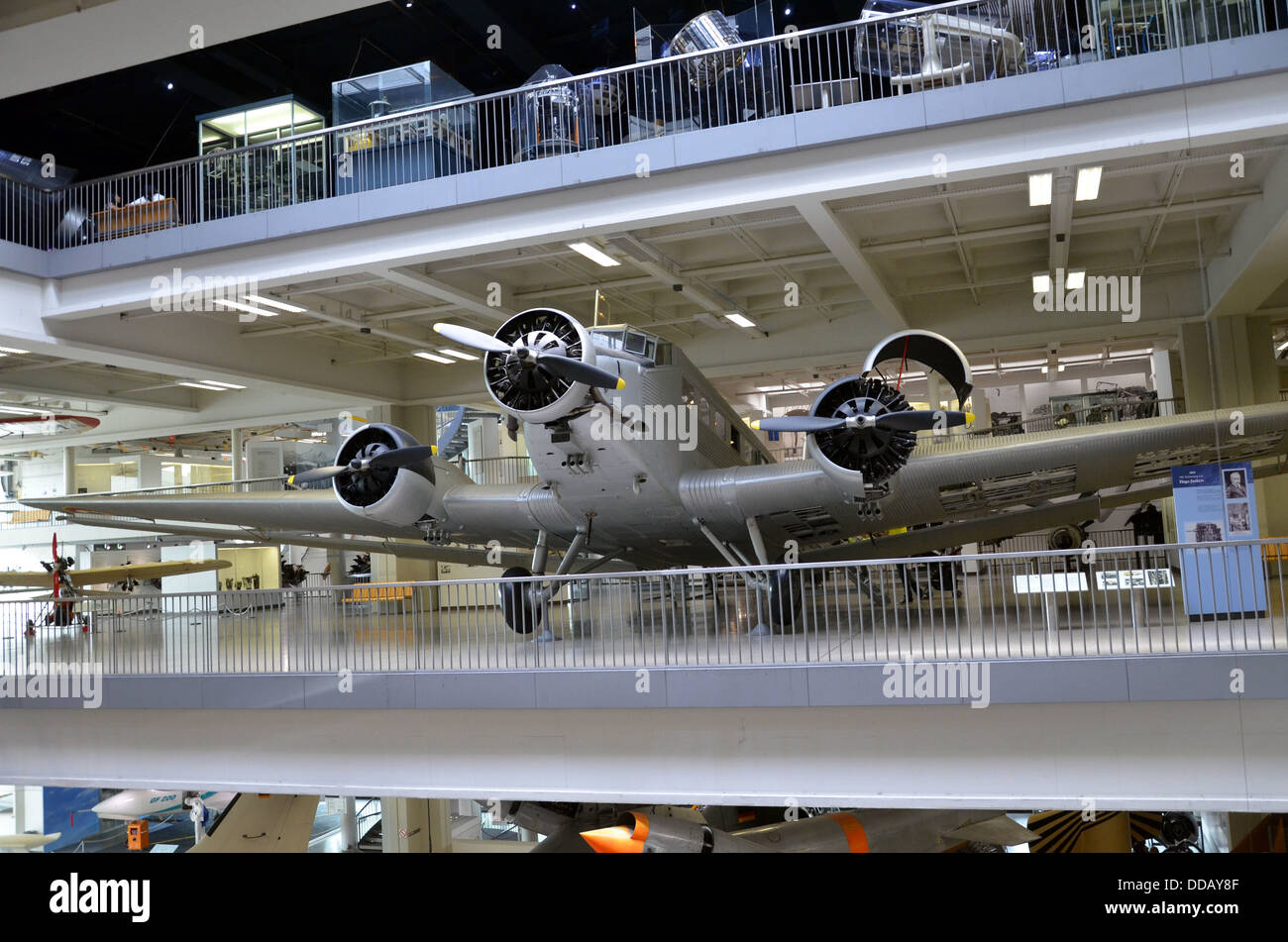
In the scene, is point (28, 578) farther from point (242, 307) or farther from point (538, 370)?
point (538, 370)

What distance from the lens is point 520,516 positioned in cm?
1416

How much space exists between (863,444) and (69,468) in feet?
98.5

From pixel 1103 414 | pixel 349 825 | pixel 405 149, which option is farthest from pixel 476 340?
pixel 349 825

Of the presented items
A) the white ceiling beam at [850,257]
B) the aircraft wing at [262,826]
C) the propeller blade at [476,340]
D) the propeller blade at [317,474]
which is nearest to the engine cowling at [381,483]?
the propeller blade at [317,474]

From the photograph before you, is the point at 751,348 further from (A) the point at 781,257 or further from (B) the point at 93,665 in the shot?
(B) the point at 93,665

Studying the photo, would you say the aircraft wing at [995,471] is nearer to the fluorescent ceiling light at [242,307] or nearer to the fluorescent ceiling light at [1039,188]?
the fluorescent ceiling light at [1039,188]

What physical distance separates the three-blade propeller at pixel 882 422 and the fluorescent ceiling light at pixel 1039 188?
3.70 meters

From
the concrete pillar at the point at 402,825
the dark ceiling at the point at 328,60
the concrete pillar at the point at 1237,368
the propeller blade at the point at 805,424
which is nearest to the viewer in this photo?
the propeller blade at the point at 805,424

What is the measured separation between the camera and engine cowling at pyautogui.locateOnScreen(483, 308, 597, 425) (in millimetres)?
11672

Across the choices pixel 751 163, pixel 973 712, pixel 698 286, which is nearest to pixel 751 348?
pixel 698 286

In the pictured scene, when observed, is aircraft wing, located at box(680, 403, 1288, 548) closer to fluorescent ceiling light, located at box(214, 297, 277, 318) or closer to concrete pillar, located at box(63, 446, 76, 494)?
fluorescent ceiling light, located at box(214, 297, 277, 318)

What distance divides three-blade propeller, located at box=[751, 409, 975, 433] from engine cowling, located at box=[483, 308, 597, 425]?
2.56 m

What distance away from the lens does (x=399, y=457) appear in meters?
13.8

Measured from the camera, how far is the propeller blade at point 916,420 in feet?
36.3
